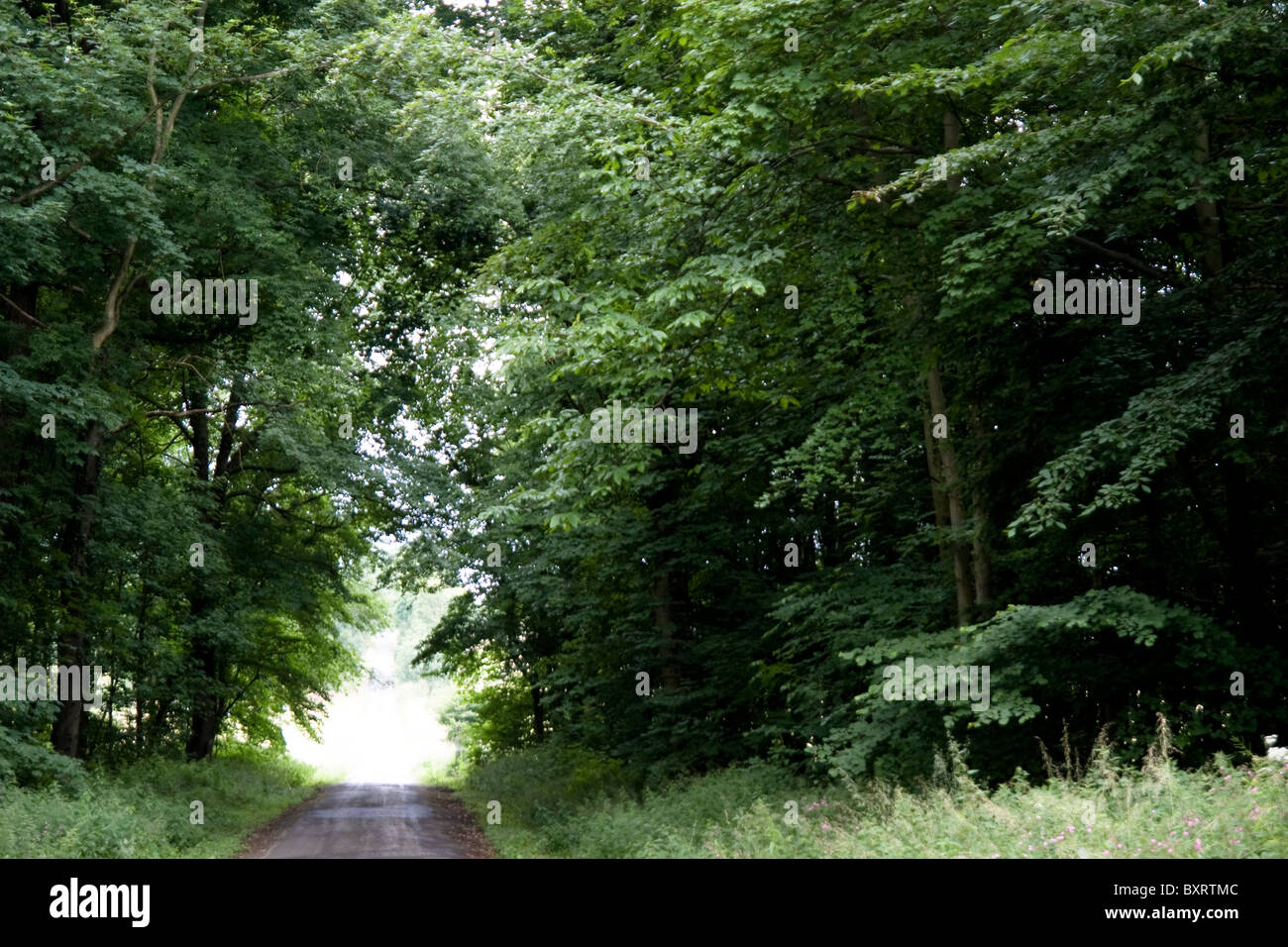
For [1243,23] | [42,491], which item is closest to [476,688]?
[42,491]

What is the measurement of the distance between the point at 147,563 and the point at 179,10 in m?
9.22

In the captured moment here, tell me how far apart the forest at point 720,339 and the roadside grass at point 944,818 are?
66 cm

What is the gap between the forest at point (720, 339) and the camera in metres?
10.5

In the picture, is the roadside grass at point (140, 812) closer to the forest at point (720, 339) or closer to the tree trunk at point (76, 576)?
the tree trunk at point (76, 576)

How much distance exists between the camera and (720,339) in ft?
43.5

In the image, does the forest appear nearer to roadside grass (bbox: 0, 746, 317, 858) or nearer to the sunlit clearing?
roadside grass (bbox: 0, 746, 317, 858)

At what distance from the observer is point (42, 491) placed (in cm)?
1717

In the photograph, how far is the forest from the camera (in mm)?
10484

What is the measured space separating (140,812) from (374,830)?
3941mm

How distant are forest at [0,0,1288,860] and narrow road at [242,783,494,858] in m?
3.28

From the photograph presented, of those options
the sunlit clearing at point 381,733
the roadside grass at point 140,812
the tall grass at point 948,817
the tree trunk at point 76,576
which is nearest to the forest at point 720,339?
the tree trunk at point 76,576

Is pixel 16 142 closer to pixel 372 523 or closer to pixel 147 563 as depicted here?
pixel 147 563

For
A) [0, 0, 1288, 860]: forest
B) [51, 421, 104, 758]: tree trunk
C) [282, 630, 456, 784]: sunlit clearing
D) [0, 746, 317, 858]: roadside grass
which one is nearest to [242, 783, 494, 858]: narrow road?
[0, 746, 317, 858]: roadside grass

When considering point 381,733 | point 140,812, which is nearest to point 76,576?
point 140,812
